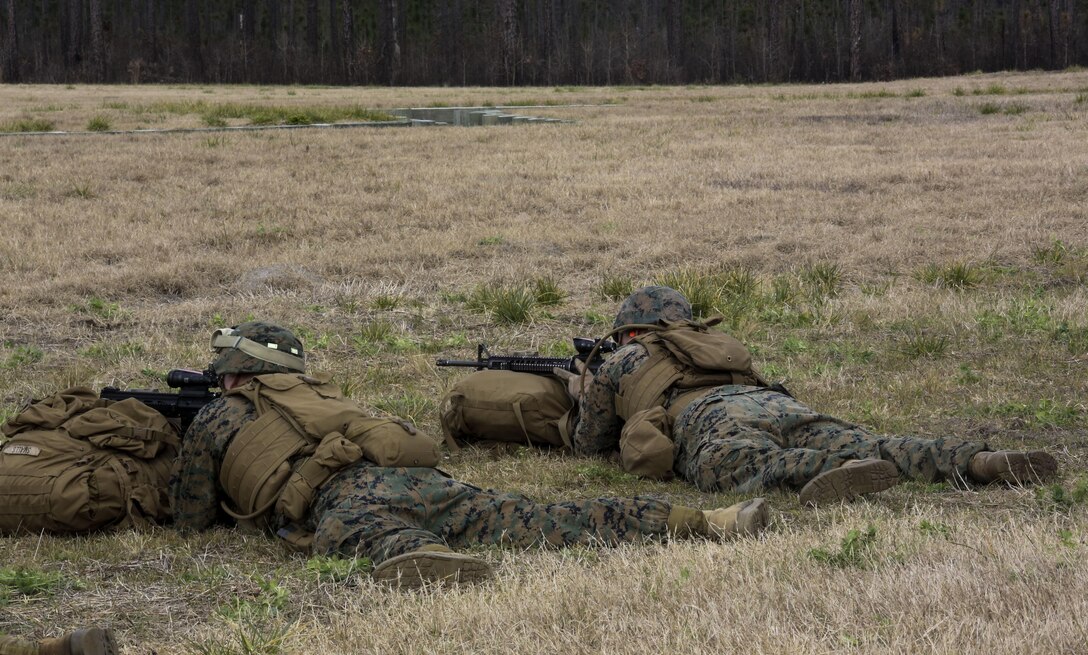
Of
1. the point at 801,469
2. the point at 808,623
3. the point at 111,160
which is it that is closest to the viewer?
the point at 808,623

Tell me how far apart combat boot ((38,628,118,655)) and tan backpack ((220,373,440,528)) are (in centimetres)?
172

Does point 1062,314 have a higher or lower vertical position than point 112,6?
lower

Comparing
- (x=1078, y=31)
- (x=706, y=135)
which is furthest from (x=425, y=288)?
(x=1078, y=31)

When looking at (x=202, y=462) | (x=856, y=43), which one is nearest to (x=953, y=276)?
(x=202, y=462)

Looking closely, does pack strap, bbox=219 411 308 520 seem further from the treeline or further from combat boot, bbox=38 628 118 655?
the treeline

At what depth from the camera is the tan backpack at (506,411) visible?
6.92 m

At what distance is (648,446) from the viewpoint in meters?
6.05

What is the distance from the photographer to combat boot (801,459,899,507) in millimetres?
5180

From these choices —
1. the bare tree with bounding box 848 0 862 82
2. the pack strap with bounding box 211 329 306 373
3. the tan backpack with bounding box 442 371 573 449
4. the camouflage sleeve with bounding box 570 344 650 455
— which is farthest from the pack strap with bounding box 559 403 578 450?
the bare tree with bounding box 848 0 862 82

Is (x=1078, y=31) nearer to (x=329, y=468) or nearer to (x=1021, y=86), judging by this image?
(x=1021, y=86)

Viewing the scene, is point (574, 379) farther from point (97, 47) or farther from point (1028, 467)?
point (97, 47)

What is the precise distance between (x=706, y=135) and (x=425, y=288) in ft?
37.3

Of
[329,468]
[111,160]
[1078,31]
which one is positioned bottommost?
[329,468]

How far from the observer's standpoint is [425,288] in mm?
11156
